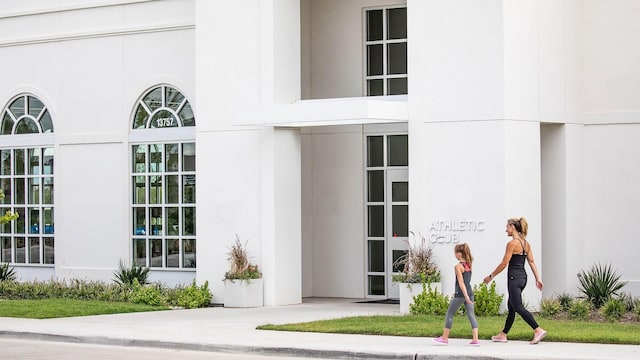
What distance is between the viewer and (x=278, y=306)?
23484 mm

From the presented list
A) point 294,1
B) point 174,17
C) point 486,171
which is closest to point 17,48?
point 174,17

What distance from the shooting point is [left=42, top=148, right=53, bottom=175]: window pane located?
29.1 metres

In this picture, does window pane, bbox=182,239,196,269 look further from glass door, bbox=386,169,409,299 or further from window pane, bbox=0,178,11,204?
window pane, bbox=0,178,11,204

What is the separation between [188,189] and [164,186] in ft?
2.15

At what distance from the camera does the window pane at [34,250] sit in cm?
2933

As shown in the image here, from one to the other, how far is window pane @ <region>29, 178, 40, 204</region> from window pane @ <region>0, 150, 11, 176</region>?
86 cm

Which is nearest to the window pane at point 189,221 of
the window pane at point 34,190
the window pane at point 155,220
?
the window pane at point 155,220

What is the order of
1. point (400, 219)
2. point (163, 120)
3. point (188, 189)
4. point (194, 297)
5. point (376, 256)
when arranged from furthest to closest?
point (163, 120) < point (188, 189) < point (376, 256) < point (400, 219) < point (194, 297)

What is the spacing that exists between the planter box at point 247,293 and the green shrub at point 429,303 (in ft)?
11.7

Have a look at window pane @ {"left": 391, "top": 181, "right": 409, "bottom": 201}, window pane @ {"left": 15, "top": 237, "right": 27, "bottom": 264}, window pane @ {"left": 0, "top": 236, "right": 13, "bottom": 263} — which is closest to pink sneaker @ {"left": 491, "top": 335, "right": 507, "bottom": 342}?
window pane @ {"left": 391, "top": 181, "right": 409, "bottom": 201}

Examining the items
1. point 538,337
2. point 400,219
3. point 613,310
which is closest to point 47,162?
point 400,219

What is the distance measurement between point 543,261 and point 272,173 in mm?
5499

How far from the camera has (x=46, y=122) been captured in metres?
29.3

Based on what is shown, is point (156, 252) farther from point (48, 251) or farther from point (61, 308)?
point (61, 308)
